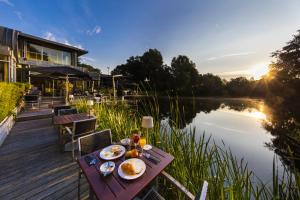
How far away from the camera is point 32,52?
1212 centimetres

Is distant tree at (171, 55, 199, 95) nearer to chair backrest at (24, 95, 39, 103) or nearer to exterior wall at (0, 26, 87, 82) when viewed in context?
exterior wall at (0, 26, 87, 82)

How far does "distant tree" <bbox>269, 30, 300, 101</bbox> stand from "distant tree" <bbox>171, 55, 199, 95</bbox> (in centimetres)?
1243

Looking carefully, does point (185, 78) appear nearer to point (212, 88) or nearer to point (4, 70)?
point (212, 88)

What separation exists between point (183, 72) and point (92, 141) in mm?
28038

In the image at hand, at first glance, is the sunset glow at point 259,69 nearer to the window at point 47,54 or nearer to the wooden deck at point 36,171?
the wooden deck at point 36,171

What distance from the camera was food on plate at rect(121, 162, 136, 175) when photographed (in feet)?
A: 4.11

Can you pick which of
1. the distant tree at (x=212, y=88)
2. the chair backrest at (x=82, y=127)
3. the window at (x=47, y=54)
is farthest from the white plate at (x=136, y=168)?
the distant tree at (x=212, y=88)

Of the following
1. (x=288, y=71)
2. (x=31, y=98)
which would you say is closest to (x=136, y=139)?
(x=31, y=98)

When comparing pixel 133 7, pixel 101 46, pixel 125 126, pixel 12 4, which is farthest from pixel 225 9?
pixel 101 46

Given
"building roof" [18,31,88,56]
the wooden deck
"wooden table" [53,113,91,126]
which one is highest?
"building roof" [18,31,88,56]

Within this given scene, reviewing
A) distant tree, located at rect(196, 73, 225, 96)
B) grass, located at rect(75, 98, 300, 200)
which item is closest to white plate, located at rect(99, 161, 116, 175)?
grass, located at rect(75, 98, 300, 200)

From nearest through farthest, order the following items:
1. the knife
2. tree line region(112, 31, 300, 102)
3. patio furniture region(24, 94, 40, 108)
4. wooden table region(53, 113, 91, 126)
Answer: the knife
wooden table region(53, 113, 91, 126)
patio furniture region(24, 94, 40, 108)
tree line region(112, 31, 300, 102)

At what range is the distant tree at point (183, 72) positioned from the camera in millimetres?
27922

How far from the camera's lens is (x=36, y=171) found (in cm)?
229
